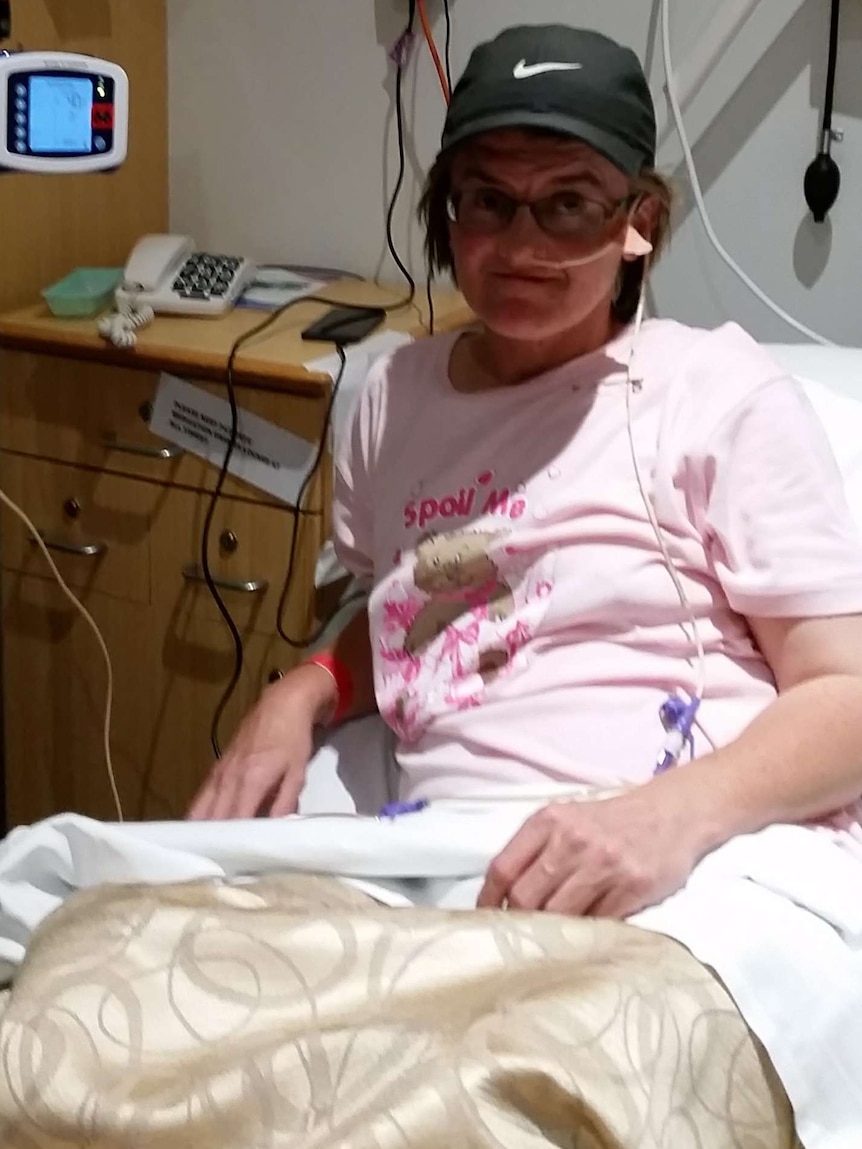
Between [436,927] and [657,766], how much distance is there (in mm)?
275

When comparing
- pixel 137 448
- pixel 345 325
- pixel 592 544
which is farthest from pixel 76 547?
pixel 592 544

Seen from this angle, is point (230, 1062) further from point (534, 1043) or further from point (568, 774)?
point (568, 774)

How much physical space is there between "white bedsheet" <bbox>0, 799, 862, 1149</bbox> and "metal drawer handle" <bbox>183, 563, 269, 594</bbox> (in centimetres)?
60

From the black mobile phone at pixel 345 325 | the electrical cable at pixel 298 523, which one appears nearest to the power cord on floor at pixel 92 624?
the electrical cable at pixel 298 523

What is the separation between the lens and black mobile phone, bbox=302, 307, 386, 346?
57.8 inches

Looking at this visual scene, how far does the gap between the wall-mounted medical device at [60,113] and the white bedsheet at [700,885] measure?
0.60m

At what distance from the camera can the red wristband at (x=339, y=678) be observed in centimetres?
118

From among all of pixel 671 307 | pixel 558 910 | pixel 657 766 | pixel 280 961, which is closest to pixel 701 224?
pixel 671 307

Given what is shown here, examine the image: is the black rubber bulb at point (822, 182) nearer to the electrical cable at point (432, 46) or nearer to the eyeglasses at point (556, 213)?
the electrical cable at point (432, 46)

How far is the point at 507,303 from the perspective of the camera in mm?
→ 1014

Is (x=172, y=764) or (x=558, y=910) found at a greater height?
(x=558, y=910)

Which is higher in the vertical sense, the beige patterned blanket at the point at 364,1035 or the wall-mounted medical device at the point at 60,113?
the wall-mounted medical device at the point at 60,113

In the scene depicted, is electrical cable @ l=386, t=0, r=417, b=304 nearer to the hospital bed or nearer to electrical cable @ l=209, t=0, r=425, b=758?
electrical cable @ l=209, t=0, r=425, b=758

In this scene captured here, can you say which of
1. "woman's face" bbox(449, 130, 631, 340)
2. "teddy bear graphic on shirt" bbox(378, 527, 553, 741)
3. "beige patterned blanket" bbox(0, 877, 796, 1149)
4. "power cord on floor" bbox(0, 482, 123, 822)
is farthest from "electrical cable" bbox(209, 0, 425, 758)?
"beige patterned blanket" bbox(0, 877, 796, 1149)
